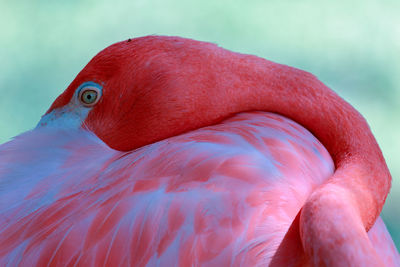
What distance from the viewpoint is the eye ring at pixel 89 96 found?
1387mm

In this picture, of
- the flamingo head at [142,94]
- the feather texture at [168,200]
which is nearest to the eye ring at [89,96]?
the flamingo head at [142,94]

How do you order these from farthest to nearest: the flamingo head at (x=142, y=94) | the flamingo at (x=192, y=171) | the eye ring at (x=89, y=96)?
the eye ring at (x=89, y=96) → the flamingo head at (x=142, y=94) → the flamingo at (x=192, y=171)

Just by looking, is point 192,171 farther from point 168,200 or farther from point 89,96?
point 89,96

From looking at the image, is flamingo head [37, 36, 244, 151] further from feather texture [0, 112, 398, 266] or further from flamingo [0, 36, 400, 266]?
feather texture [0, 112, 398, 266]

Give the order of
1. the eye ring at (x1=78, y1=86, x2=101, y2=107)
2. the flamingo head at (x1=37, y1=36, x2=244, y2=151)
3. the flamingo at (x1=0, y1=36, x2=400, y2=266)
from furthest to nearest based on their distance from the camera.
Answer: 1. the eye ring at (x1=78, y1=86, x2=101, y2=107)
2. the flamingo head at (x1=37, y1=36, x2=244, y2=151)
3. the flamingo at (x1=0, y1=36, x2=400, y2=266)

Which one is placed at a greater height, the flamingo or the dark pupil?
the dark pupil

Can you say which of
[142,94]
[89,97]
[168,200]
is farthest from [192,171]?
[89,97]

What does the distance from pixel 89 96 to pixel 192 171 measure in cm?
57

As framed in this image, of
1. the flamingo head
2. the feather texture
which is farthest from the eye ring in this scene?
the feather texture

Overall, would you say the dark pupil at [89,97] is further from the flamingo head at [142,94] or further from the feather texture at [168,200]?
the feather texture at [168,200]

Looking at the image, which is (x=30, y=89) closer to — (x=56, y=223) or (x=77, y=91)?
(x=77, y=91)

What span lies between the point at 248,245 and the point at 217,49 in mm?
703

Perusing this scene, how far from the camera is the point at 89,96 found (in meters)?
1.40

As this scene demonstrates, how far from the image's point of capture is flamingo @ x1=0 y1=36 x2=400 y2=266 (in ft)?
2.76
